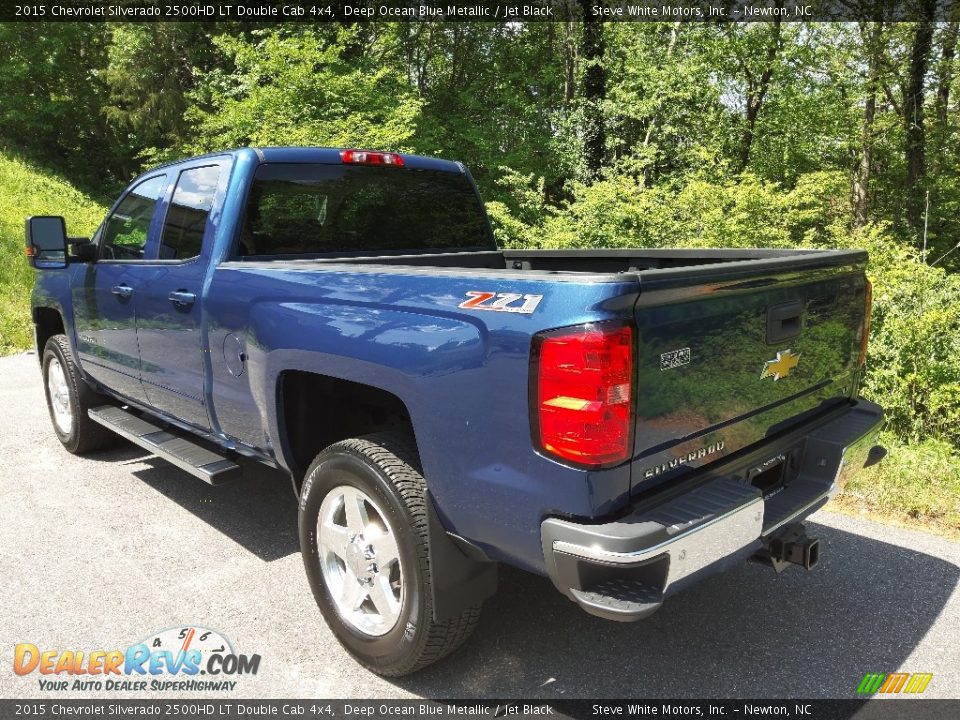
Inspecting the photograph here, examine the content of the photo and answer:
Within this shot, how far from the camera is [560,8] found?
83.5 ft

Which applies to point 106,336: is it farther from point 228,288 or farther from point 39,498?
point 228,288

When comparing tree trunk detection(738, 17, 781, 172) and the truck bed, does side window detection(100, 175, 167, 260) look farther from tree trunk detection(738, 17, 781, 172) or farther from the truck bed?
tree trunk detection(738, 17, 781, 172)

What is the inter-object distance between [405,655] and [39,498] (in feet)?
10.7

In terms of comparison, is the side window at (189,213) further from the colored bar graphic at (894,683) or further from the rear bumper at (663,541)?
the colored bar graphic at (894,683)

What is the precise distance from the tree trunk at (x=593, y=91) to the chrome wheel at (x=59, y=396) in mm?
17646

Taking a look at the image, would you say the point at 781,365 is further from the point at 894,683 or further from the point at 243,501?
the point at 243,501

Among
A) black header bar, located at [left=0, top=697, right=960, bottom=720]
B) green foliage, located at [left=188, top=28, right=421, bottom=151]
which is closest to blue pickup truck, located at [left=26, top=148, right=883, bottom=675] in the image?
black header bar, located at [left=0, top=697, right=960, bottom=720]

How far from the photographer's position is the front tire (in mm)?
2479

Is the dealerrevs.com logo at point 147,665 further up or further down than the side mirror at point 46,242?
further down

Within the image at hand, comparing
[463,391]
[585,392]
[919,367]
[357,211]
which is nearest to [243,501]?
[357,211]

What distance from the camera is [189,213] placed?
3.83 metres

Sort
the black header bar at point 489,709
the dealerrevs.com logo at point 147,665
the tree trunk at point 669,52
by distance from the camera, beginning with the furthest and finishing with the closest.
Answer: the tree trunk at point 669,52
the dealerrevs.com logo at point 147,665
the black header bar at point 489,709

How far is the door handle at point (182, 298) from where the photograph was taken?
140 inches

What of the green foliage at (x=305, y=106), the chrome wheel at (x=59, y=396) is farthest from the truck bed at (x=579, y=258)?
the green foliage at (x=305, y=106)
